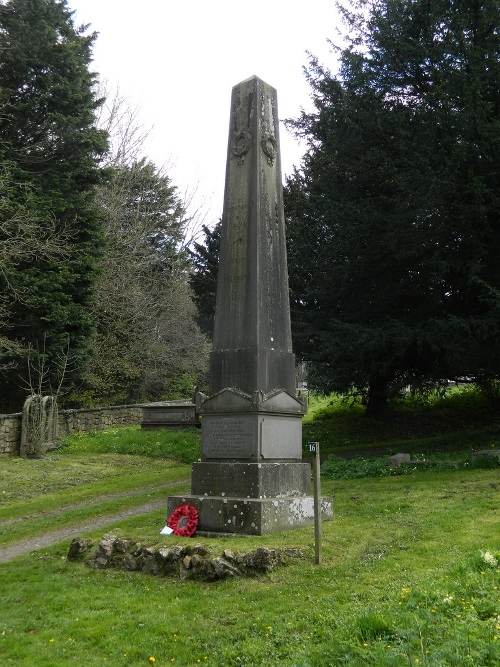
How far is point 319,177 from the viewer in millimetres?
20453

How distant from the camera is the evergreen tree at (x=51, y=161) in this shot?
2108 cm

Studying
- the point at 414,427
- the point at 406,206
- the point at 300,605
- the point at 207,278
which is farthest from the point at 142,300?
the point at 300,605

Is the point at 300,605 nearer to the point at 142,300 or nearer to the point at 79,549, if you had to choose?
the point at 79,549

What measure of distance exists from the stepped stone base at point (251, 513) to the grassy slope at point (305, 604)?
0.33 m

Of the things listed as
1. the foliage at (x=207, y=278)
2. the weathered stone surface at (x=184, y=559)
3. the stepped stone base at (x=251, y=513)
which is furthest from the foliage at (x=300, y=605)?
the foliage at (x=207, y=278)

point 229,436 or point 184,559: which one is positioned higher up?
point 229,436

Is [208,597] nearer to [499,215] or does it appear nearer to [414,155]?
[414,155]

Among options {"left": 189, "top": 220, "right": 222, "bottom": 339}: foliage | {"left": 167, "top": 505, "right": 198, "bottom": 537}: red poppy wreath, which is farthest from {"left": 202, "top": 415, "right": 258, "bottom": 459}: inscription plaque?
{"left": 189, "top": 220, "right": 222, "bottom": 339}: foliage

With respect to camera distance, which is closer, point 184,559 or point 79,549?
point 184,559

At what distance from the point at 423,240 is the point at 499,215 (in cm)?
207

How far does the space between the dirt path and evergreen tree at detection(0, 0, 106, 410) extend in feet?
→ 34.0

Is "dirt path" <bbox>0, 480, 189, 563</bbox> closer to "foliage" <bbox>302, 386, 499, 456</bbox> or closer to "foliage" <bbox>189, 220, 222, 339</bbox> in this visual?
"foliage" <bbox>302, 386, 499, 456</bbox>

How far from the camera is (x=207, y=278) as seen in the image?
26.5 m

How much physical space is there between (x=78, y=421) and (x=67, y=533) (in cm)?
1394
